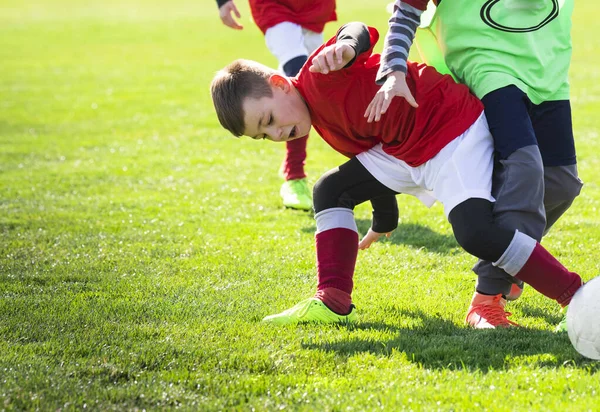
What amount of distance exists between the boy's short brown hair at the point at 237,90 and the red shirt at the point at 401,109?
0.66 ft

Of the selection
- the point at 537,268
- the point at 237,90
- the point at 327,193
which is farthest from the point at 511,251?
the point at 237,90

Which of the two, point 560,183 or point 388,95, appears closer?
point 388,95

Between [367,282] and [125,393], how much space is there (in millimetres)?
1876

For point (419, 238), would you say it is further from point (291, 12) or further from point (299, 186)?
point (291, 12)

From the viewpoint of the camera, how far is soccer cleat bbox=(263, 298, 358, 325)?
3775 mm

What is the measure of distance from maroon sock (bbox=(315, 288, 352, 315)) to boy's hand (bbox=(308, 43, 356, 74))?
102cm

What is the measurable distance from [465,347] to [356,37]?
4.57ft

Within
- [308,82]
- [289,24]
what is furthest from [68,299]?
[289,24]

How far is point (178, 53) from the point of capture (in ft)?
63.2

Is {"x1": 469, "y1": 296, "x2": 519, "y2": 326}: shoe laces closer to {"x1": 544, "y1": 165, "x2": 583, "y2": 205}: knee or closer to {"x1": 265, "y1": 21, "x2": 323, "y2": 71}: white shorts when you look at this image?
{"x1": 544, "y1": 165, "x2": 583, "y2": 205}: knee

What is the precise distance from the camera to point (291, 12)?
654cm

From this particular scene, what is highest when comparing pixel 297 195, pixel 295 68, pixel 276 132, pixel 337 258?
pixel 276 132

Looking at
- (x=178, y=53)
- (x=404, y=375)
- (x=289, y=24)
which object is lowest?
(x=178, y=53)

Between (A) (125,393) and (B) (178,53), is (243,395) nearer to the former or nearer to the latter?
(A) (125,393)
